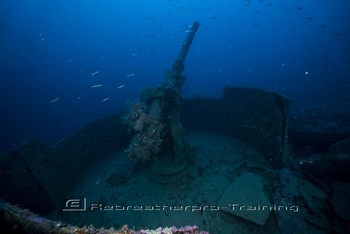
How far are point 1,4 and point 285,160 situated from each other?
5185 inches

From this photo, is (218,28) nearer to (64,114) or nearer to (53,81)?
(53,81)

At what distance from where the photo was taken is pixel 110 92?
120ft

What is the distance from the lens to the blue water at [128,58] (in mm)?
27359

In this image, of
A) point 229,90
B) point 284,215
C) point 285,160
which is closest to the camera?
point 284,215

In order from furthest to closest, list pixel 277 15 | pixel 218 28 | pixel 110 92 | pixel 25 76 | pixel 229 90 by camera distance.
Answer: pixel 277 15, pixel 218 28, pixel 25 76, pixel 110 92, pixel 229 90

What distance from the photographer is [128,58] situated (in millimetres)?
74812

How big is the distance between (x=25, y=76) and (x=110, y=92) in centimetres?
2218

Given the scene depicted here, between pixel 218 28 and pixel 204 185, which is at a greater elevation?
pixel 204 185

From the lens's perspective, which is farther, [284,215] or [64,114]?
[64,114]

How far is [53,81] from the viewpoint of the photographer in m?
47.1

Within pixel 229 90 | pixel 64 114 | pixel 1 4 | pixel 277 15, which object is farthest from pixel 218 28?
pixel 229 90

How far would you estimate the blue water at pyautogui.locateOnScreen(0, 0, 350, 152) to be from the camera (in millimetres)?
27359

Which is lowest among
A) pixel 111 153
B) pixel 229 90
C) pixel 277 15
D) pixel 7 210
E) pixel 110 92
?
pixel 277 15

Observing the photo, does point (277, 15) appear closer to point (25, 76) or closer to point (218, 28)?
point (218, 28)
